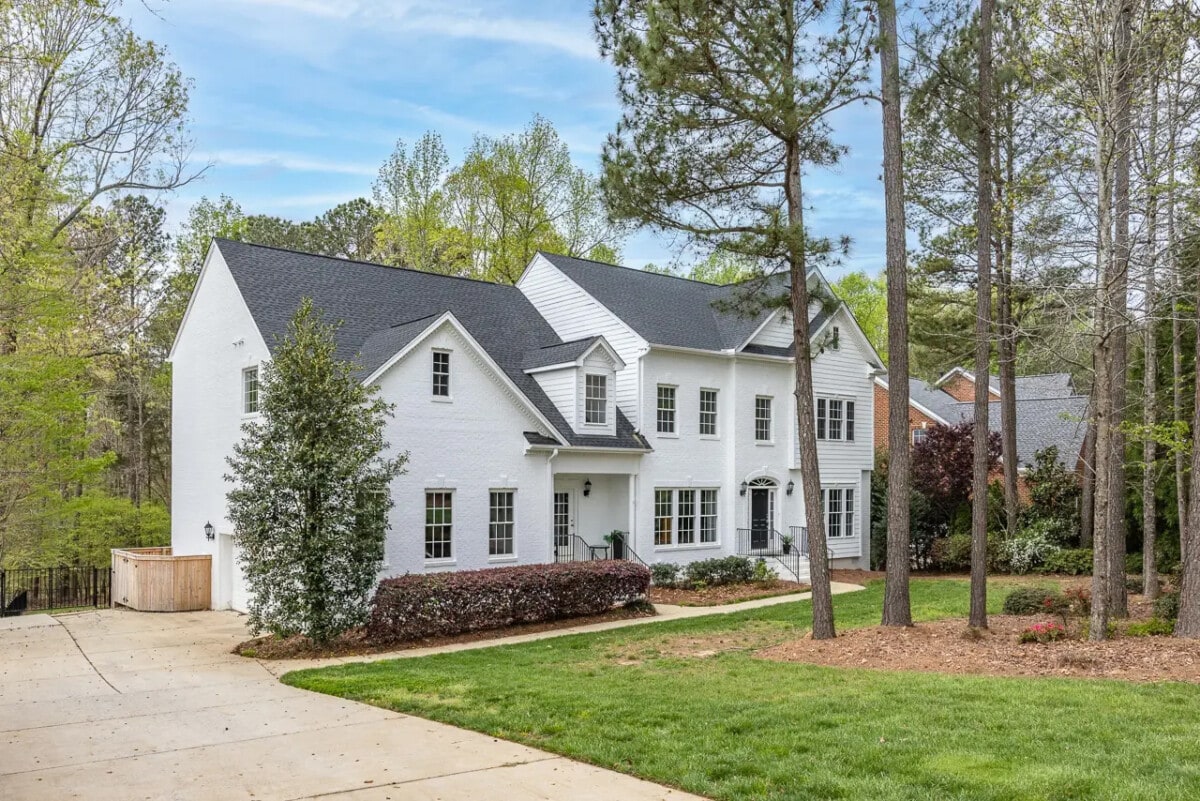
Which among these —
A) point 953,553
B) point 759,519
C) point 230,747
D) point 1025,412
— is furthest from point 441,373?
point 1025,412

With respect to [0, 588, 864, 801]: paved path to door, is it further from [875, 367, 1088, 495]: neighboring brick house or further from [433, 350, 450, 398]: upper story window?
[875, 367, 1088, 495]: neighboring brick house

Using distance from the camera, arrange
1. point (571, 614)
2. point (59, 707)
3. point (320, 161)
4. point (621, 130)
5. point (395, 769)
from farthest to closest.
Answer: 1. point (320, 161)
2. point (571, 614)
3. point (621, 130)
4. point (59, 707)
5. point (395, 769)

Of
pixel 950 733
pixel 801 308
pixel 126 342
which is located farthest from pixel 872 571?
pixel 126 342

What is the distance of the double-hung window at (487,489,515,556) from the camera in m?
19.0

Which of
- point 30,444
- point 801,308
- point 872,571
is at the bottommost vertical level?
point 872,571

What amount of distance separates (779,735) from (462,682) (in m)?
4.42

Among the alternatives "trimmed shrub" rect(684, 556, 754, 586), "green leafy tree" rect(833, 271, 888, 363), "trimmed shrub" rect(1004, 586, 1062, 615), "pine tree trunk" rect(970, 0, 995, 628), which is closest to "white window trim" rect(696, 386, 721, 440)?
"trimmed shrub" rect(684, 556, 754, 586)

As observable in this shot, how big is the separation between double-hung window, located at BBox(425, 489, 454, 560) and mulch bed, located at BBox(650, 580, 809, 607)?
173 inches

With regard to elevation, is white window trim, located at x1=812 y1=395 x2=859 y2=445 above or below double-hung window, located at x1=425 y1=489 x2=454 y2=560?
above

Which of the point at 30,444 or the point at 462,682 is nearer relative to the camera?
the point at 462,682

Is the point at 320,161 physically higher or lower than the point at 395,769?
higher

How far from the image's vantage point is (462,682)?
35.0 feet

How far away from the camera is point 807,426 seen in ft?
44.7

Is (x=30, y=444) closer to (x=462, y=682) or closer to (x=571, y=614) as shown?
(x=571, y=614)
